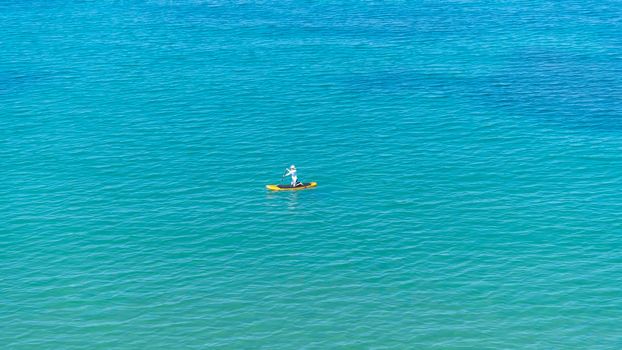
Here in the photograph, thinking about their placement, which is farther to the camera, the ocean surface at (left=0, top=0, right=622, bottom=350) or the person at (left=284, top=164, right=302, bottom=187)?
the person at (left=284, top=164, right=302, bottom=187)

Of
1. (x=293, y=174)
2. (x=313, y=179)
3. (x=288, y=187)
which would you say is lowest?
(x=288, y=187)

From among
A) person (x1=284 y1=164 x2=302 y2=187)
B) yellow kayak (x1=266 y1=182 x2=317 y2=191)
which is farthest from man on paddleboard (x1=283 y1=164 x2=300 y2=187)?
yellow kayak (x1=266 y1=182 x2=317 y2=191)

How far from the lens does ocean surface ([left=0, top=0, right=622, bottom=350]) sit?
81688 mm

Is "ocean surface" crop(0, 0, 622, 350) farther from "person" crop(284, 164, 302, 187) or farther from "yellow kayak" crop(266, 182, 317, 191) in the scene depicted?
"person" crop(284, 164, 302, 187)

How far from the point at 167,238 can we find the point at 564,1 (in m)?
117

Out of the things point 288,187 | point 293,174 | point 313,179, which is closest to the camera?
point 293,174

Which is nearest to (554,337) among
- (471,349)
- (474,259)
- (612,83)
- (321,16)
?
(471,349)

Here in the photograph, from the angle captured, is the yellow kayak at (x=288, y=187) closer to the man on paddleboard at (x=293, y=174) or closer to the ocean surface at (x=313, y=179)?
the man on paddleboard at (x=293, y=174)

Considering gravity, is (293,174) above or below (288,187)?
above

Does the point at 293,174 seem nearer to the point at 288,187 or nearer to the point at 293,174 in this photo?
the point at 293,174

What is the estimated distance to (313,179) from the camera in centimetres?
10875

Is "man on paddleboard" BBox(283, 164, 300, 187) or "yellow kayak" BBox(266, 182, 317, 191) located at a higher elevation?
"man on paddleboard" BBox(283, 164, 300, 187)

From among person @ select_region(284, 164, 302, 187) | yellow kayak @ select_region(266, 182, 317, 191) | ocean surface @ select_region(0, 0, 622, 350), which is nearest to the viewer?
ocean surface @ select_region(0, 0, 622, 350)

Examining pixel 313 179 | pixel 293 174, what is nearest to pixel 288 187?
pixel 293 174
